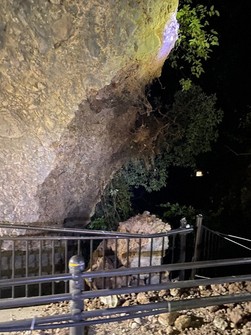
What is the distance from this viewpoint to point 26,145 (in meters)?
6.12

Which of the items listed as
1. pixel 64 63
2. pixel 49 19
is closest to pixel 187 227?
pixel 64 63

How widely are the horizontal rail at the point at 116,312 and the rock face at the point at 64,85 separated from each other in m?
3.99

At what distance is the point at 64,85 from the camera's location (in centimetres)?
584

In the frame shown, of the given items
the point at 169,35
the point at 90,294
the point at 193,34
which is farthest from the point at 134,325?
the point at 193,34

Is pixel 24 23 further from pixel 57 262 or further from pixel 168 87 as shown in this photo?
pixel 168 87

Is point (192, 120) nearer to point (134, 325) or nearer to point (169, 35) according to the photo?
point (169, 35)

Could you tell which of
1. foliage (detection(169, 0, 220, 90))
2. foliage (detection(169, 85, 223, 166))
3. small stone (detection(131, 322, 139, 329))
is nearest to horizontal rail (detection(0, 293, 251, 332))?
small stone (detection(131, 322, 139, 329))

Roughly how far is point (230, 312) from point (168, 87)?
30.5ft

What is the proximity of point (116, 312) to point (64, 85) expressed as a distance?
13.8 ft

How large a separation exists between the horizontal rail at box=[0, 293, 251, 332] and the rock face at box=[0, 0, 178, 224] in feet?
13.1

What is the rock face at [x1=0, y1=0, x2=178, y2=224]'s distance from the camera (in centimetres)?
527

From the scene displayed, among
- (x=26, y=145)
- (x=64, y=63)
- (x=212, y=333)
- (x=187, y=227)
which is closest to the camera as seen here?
(x=212, y=333)

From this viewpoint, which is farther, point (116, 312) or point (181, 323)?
point (181, 323)

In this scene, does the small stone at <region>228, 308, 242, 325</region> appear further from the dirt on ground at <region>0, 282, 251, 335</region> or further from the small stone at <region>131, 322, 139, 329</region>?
the small stone at <region>131, 322, 139, 329</region>
